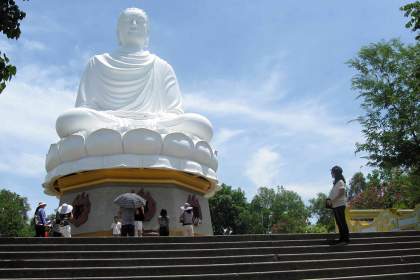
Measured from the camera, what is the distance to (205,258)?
301 inches

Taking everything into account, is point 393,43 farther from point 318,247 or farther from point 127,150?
point 318,247

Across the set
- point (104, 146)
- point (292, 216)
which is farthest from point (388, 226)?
point (292, 216)

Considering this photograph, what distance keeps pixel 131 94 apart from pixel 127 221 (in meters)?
8.06

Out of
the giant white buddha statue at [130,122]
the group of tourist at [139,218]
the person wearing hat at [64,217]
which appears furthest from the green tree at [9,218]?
the person wearing hat at [64,217]

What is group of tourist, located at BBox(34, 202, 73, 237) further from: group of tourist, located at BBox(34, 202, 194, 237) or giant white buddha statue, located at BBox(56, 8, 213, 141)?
giant white buddha statue, located at BBox(56, 8, 213, 141)

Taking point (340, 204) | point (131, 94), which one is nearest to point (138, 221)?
point (340, 204)

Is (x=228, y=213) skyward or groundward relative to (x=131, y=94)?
groundward

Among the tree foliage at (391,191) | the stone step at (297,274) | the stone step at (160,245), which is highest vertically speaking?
the tree foliage at (391,191)

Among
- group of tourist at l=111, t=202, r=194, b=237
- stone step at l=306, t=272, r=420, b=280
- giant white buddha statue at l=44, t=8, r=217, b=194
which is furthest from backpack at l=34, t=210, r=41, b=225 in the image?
stone step at l=306, t=272, r=420, b=280

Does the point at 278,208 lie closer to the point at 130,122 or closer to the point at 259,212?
the point at 259,212

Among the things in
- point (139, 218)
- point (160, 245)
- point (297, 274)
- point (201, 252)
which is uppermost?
point (139, 218)

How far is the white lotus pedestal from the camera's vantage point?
14453 mm

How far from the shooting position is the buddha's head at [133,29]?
18.8 meters

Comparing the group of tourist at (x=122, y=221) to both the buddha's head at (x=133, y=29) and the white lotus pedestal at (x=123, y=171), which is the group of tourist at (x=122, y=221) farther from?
the buddha's head at (x=133, y=29)
